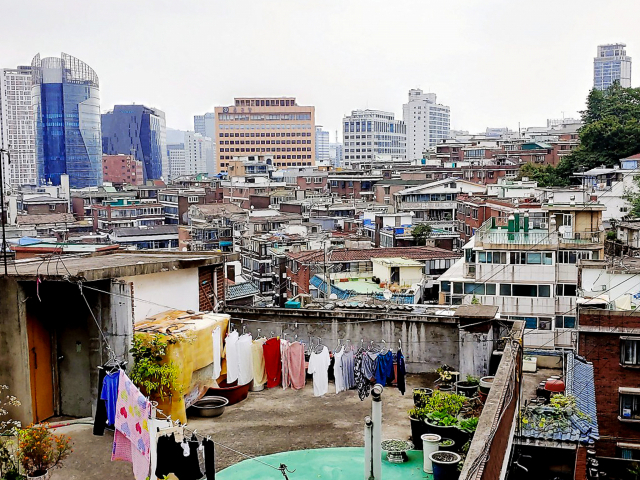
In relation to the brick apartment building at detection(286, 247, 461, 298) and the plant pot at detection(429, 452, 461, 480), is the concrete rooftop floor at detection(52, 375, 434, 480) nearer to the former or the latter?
the plant pot at detection(429, 452, 461, 480)

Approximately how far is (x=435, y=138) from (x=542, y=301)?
162784 millimetres

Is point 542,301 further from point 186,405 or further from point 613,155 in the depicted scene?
point 613,155

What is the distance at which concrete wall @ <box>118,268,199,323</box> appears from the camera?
9398 millimetres

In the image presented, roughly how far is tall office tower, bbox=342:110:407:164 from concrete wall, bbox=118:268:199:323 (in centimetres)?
14817

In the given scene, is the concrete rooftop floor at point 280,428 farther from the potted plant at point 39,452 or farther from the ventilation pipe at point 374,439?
the ventilation pipe at point 374,439

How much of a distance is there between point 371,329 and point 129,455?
4.51m

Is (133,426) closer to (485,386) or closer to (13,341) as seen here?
(13,341)

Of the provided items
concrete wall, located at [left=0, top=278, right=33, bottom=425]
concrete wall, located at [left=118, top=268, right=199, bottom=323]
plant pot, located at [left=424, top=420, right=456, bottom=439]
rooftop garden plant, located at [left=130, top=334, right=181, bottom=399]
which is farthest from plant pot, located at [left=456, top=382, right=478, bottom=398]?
concrete wall, located at [left=0, top=278, right=33, bottom=425]

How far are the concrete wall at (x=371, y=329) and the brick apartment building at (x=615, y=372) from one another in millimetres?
12388

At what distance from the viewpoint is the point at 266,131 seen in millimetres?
150875

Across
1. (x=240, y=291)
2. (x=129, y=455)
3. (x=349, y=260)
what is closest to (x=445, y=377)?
(x=129, y=455)

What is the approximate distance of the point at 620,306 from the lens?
22.0 m

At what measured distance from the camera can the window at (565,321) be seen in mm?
31688

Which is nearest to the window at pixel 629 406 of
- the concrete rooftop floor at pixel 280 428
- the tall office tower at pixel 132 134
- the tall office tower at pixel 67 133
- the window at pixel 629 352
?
the window at pixel 629 352
